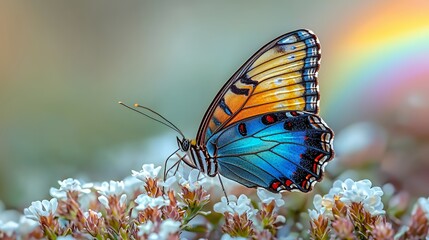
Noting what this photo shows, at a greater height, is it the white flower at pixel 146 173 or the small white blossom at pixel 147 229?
the white flower at pixel 146 173

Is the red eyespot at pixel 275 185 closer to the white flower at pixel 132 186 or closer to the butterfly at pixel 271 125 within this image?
the butterfly at pixel 271 125

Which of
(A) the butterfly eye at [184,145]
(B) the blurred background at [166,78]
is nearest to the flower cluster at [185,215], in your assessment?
(A) the butterfly eye at [184,145]

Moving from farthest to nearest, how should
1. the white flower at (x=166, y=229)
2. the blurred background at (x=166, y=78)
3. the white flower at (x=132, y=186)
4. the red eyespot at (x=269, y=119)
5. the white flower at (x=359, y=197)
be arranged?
the blurred background at (x=166, y=78) → the red eyespot at (x=269, y=119) → the white flower at (x=132, y=186) → the white flower at (x=359, y=197) → the white flower at (x=166, y=229)

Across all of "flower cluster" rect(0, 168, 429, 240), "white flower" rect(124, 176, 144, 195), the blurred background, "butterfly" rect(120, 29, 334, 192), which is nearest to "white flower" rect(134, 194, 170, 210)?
"flower cluster" rect(0, 168, 429, 240)

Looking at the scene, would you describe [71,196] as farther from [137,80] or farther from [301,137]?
[137,80]

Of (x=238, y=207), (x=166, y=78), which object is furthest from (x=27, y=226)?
(x=166, y=78)

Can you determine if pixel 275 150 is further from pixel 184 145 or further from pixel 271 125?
pixel 184 145

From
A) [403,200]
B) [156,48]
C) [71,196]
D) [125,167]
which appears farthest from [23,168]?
[156,48]
